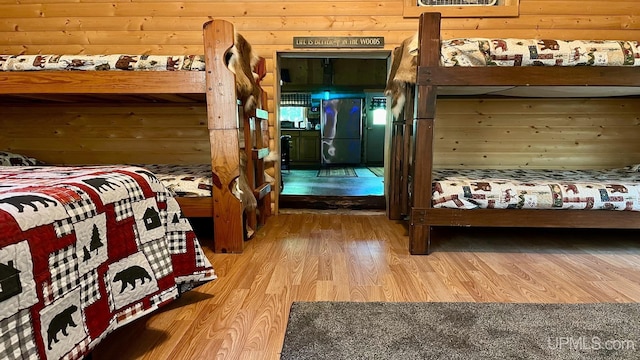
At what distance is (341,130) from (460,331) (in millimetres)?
7064

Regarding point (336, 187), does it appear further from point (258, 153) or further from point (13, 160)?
point (13, 160)

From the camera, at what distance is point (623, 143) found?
2.97 m

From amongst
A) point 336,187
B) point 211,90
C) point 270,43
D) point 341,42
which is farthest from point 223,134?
point 336,187

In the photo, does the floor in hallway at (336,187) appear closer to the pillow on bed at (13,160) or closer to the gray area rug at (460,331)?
the pillow on bed at (13,160)

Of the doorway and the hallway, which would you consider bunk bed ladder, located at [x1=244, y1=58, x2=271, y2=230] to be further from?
the doorway

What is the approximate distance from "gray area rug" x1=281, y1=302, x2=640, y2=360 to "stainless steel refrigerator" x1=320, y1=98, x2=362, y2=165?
6813 mm

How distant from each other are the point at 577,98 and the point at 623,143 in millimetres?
596

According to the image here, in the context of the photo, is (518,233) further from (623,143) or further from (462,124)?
(623,143)

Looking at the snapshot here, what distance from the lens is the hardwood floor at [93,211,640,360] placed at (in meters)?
1.20

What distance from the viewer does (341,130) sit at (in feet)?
26.4

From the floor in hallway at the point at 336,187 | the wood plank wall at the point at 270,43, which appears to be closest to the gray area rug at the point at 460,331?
the wood plank wall at the point at 270,43

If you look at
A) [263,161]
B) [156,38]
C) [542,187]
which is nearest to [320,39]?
[263,161]

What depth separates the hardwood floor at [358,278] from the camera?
1196 mm

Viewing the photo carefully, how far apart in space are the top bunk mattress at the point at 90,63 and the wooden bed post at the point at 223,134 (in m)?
0.12
